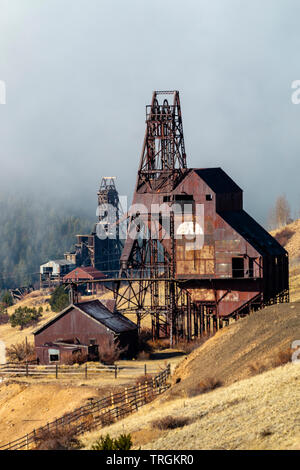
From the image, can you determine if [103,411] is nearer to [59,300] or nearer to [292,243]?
[59,300]

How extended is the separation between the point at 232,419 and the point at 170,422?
8.03 ft

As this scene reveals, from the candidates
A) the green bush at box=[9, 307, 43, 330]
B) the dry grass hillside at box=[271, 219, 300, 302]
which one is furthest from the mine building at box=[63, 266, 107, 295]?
the dry grass hillside at box=[271, 219, 300, 302]

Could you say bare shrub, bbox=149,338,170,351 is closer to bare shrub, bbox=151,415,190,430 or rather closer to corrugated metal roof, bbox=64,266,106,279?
bare shrub, bbox=151,415,190,430

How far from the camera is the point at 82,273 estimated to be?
10581cm

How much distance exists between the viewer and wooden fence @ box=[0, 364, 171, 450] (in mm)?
35812

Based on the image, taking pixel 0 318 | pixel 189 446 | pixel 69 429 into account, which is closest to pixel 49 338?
pixel 69 429

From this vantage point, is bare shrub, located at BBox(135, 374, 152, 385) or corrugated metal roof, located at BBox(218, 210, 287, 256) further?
corrugated metal roof, located at BBox(218, 210, 287, 256)

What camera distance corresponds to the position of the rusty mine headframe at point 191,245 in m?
59.0

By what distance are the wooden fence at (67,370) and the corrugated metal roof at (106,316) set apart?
188 inches

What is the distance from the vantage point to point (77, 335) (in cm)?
5650

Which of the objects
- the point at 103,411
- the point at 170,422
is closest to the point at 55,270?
the point at 103,411

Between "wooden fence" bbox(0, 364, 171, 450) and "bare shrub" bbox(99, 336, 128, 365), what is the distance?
28.6 feet

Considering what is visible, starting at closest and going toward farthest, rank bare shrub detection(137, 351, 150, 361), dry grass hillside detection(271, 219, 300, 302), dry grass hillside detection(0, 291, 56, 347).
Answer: bare shrub detection(137, 351, 150, 361) → dry grass hillside detection(0, 291, 56, 347) → dry grass hillside detection(271, 219, 300, 302)
